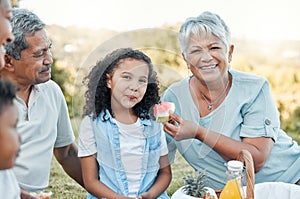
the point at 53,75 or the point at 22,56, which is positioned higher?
the point at 22,56

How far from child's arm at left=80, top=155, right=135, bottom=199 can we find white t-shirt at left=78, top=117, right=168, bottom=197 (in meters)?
0.02

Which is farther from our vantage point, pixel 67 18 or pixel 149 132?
pixel 67 18

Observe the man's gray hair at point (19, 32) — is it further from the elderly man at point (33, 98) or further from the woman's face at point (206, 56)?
the woman's face at point (206, 56)

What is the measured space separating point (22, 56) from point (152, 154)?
50 centimetres

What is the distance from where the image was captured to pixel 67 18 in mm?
3863

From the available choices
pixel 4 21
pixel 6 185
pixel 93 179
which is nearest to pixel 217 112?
pixel 93 179

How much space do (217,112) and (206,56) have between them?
0.66 feet

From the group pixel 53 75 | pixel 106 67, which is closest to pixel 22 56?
pixel 106 67

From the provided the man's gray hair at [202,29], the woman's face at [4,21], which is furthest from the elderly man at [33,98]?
the woman's face at [4,21]

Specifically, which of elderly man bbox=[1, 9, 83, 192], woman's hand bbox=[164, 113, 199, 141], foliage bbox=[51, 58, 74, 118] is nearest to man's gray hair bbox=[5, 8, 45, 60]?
elderly man bbox=[1, 9, 83, 192]

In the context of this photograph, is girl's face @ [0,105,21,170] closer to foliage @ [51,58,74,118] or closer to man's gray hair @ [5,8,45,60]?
man's gray hair @ [5,8,45,60]

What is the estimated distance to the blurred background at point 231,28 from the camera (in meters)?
3.57

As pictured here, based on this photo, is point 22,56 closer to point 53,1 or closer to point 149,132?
point 149,132

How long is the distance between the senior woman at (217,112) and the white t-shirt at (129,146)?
0.10 m
